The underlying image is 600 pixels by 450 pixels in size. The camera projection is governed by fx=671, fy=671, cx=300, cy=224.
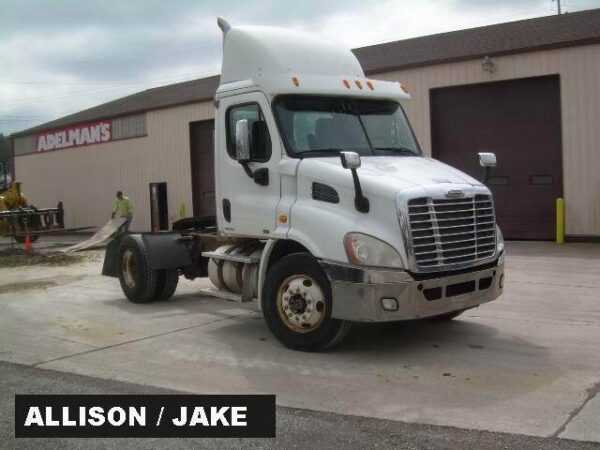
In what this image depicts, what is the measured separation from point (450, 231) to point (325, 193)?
128cm

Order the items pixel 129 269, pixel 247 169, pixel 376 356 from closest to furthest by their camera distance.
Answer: pixel 376 356 < pixel 247 169 < pixel 129 269

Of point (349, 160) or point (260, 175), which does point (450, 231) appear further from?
point (260, 175)

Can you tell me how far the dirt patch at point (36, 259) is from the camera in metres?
16.0

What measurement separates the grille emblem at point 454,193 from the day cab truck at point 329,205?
0.01 meters

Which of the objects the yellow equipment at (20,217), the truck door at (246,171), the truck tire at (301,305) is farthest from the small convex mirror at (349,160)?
the yellow equipment at (20,217)

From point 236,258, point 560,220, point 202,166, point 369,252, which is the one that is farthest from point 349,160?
point 202,166

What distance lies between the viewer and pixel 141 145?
26.0m

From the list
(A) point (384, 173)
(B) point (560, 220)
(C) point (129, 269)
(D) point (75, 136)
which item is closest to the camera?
(A) point (384, 173)

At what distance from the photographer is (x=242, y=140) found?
283 inches

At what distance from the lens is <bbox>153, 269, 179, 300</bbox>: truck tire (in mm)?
9914

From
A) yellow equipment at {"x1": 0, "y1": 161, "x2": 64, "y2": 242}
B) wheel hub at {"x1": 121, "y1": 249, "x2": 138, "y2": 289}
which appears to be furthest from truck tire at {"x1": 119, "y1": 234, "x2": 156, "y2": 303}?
yellow equipment at {"x1": 0, "y1": 161, "x2": 64, "y2": 242}

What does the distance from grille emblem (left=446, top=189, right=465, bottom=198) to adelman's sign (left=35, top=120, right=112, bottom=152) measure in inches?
910

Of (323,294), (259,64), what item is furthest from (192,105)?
Result: (323,294)

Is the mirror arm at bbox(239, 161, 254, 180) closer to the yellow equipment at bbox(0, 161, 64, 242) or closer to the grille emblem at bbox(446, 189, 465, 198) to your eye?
the grille emblem at bbox(446, 189, 465, 198)
